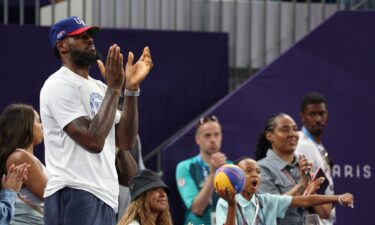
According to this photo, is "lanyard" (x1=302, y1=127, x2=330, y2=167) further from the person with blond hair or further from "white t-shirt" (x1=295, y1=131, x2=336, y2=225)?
the person with blond hair

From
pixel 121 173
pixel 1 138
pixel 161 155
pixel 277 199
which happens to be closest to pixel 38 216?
pixel 1 138

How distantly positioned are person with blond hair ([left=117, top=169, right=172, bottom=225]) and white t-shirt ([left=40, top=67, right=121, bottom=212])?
118 centimetres

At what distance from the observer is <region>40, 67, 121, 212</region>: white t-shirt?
19.1ft

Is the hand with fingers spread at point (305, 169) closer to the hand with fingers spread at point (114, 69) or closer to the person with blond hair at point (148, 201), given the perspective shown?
the person with blond hair at point (148, 201)

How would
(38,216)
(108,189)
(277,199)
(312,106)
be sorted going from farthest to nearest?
1. (312,106)
2. (277,199)
3. (38,216)
4. (108,189)

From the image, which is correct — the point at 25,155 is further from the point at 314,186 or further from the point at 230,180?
the point at 314,186

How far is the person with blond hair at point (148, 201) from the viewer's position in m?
7.18

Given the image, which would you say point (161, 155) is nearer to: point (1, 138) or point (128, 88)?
point (1, 138)

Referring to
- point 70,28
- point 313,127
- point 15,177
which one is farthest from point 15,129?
point 313,127

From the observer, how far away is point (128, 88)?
6070mm

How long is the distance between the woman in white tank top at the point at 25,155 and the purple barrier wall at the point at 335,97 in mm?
3588

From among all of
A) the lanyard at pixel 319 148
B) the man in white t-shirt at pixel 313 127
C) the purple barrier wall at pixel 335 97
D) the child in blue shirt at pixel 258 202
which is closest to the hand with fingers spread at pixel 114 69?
the child in blue shirt at pixel 258 202

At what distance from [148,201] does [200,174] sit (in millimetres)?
2809

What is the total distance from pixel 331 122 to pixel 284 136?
229cm
